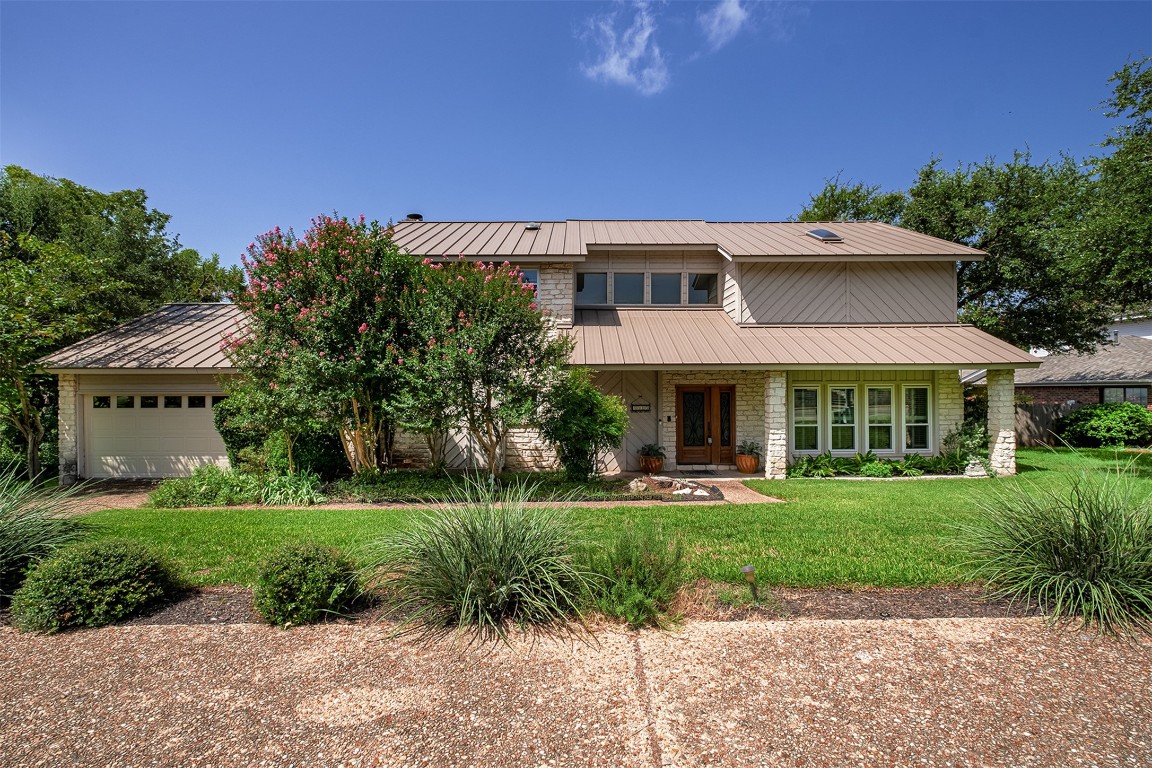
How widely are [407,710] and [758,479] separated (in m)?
10.3

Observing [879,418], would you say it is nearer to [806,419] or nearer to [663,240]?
[806,419]

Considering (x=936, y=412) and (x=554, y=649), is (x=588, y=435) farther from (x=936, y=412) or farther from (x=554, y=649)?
(x=936, y=412)

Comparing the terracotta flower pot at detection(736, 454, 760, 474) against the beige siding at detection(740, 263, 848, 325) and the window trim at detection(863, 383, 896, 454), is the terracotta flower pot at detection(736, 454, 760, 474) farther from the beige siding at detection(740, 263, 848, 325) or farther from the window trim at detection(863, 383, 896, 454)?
the beige siding at detection(740, 263, 848, 325)

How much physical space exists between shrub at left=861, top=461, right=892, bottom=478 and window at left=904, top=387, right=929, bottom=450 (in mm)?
1911

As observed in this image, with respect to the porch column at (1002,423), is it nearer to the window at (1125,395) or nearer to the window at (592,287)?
the window at (592,287)

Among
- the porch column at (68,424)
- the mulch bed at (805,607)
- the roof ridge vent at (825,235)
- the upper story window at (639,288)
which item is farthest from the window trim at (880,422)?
the porch column at (68,424)

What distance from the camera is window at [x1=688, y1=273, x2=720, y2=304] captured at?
14.9m

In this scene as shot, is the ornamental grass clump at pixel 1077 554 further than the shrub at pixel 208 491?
No

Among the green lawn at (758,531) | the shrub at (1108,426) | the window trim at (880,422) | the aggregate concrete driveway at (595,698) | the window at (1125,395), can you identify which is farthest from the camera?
the window at (1125,395)

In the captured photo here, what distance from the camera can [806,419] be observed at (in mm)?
13352

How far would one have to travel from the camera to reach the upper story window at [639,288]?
48.5ft

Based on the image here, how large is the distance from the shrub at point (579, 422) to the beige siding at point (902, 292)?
821 cm

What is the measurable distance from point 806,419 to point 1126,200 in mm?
8036

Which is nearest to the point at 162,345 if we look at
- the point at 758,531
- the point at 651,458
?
the point at 651,458
